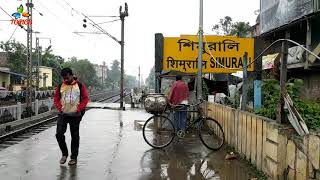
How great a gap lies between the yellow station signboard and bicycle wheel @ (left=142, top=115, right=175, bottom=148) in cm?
936

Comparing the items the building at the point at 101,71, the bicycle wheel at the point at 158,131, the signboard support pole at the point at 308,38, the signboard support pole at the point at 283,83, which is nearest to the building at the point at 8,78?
the signboard support pole at the point at 308,38

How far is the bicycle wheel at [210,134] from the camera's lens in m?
Answer: 9.39

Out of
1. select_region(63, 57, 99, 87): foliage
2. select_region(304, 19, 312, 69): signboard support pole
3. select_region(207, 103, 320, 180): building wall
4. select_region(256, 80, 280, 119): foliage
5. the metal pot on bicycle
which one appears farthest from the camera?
select_region(63, 57, 99, 87): foliage

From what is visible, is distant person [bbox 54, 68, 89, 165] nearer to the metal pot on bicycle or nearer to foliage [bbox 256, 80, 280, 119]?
the metal pot on bicycle

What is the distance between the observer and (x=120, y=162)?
7.91m

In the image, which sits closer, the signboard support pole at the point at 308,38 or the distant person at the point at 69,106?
the distant person at the point at 69,106

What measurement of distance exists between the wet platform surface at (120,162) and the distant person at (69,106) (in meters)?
0.34

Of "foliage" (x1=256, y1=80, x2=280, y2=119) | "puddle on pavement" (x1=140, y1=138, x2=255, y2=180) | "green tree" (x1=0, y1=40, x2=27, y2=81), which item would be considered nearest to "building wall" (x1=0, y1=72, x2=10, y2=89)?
"green tree" (x1=0, y1=40, x2=27, y2=81)

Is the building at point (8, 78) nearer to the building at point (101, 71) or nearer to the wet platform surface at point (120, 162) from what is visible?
the wet platform surface at point (120, 162)

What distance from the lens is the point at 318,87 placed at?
1700 cm

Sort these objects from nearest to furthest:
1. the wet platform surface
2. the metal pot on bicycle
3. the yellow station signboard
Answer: the wet platform surface → the metal pot on bicycle → the yellow station signboard

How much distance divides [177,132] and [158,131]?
0.53 meters

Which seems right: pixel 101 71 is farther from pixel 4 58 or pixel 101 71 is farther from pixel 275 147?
pixel 275 147

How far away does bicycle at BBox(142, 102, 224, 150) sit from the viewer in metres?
9.43
